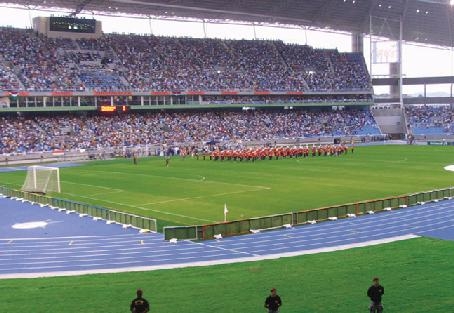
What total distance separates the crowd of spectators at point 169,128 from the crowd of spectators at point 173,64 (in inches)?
132

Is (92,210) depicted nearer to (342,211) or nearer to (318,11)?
(342,211)

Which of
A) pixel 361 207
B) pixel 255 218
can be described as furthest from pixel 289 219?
pixel 361 207

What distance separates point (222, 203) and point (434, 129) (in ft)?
197

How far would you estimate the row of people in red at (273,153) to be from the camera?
50.5m

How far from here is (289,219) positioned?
22.5 metres

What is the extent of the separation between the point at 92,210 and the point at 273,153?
2746 centimetres

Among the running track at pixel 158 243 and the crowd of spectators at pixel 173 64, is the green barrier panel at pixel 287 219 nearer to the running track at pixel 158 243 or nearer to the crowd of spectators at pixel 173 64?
the running track at pixel 158 243

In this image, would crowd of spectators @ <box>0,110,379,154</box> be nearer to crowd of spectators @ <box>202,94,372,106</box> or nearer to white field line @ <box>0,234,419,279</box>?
crowd of spectators @ <box>202,94,372,106</box>

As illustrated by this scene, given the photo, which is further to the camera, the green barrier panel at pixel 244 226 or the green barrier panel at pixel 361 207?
the green barrier panel at pixel 361 207

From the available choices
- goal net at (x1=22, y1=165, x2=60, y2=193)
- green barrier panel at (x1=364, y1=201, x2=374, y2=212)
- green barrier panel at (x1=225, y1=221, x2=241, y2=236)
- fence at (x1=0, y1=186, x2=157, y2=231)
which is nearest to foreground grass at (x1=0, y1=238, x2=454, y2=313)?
green barrier panel at (x1=225, y1=221, x2=241, y2=236)

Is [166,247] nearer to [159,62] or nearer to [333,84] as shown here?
[159,62]

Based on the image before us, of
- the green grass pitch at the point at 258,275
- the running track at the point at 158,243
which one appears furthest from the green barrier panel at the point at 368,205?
the green grass pitch at the point at 258,275

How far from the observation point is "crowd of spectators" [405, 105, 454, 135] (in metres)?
81.0

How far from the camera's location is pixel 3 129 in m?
57.4
